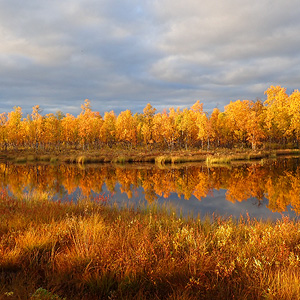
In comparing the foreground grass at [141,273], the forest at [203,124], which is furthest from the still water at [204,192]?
the forest at [203,124]

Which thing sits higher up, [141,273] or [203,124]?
[203,124]

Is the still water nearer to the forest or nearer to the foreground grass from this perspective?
the foreground grass

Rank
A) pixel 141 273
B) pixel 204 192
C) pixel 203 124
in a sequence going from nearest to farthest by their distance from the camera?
pixel 141 273 → pixel 204 192 → pixel 203 124

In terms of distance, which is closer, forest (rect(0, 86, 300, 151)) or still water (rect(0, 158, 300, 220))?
still water (rect(0, 158, 300, 220))

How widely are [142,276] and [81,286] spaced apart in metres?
1.13

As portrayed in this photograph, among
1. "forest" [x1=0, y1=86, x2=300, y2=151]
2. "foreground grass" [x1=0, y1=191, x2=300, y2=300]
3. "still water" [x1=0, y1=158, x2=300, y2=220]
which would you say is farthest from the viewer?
"forest" [x1=0, y1=86, x2=300, y2=151]

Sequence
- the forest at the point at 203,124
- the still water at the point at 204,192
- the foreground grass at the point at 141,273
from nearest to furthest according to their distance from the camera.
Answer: the foreground grass at the point at 141,273
the still water at the point at 204,192
the forest at the point at 203,124

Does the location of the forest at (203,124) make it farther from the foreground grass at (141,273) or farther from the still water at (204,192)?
the foreground grass at (141,273)

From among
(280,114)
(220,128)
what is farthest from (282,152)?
(220,128)

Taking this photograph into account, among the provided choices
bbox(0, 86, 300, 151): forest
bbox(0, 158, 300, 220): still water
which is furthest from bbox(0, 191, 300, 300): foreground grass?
bbox(0, 86, 300, 151): forest

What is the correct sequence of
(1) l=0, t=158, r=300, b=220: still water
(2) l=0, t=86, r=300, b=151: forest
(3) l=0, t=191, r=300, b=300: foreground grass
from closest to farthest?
(3) l=0, t=191, r=300, b=300: foreground grass
(1) l=0, t=158, r=300, b=220: still water
(2) l=0, t=86, r=300, b=151: forest

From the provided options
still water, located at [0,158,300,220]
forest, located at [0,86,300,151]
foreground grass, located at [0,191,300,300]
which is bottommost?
still water, located at [0,158,300,220]

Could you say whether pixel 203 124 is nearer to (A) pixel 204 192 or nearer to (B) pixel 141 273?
(A) pixel 204 192

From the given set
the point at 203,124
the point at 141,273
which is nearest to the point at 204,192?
the point at 141,273
